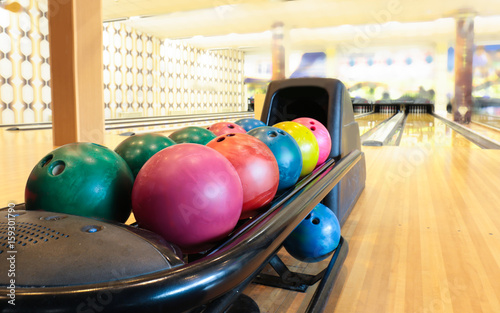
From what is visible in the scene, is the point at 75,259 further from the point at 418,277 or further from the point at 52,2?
the point at 52,2

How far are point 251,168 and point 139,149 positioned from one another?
11.3 inches

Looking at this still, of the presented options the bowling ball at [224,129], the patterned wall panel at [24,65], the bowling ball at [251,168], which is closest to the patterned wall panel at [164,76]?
the patterned wall panel at [24,65]

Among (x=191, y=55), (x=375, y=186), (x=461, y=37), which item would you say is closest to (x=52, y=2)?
(x=375, y=186)

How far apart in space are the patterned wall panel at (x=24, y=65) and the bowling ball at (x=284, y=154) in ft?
19.7

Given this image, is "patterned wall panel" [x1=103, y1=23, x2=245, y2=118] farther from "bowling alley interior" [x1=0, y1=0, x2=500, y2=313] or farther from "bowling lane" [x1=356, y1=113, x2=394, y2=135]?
"bowling lane" [x1=356, y1=113, x2=394, y2=135]

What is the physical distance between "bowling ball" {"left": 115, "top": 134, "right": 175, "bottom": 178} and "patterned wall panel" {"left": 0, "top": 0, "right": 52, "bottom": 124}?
19.4 feet

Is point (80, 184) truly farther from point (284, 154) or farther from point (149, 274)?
point (284, 154)

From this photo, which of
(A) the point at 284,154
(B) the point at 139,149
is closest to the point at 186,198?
(B) the point at 139,149

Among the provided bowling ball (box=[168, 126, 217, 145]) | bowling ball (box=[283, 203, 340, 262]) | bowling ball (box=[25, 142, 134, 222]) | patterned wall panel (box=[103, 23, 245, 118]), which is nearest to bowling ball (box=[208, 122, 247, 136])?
bowling ball (box=[168, 126, 217, 145])

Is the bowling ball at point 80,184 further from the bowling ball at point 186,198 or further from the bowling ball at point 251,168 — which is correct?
the bowling ball at point 251,168

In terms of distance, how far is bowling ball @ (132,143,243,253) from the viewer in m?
0.67

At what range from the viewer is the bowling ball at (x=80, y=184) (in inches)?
27.9

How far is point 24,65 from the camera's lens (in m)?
6.15

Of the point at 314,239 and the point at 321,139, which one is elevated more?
the point at 321,139
